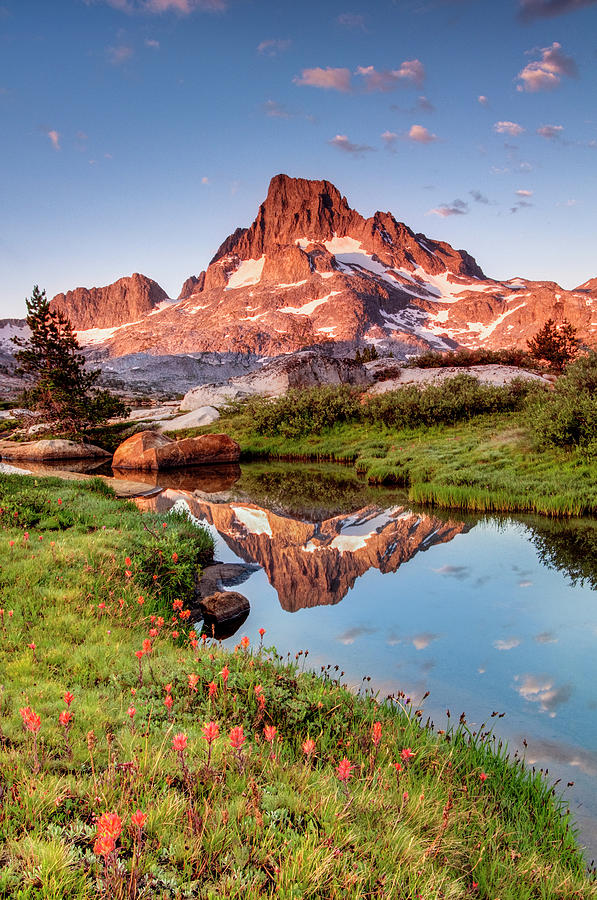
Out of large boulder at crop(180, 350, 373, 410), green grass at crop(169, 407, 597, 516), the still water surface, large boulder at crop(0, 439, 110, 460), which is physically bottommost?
the still water surface

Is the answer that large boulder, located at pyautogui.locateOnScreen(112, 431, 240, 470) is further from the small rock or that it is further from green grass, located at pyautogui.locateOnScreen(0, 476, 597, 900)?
green grass, located at pyautogui.locateOnScreen(0, 476, 597, 900)

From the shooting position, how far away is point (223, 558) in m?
14.5

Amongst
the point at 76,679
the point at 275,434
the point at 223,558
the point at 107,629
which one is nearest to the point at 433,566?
the point at 223,558

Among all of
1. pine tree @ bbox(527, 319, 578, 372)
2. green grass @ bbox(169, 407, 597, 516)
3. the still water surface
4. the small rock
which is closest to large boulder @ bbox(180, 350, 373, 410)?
green grass @ bbox(169, 407, 597, 516)

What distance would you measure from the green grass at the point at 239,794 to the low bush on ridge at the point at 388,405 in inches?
1084

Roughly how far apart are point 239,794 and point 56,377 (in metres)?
40.8

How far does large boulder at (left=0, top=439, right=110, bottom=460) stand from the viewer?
36.9 meters

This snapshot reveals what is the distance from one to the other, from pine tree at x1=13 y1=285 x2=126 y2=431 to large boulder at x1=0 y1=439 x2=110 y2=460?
262 centimetres

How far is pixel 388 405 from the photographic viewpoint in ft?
115

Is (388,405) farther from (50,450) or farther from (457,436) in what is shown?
(50,450)

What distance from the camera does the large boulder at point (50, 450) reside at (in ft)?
121

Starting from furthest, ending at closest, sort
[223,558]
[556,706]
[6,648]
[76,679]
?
[223,558] < [556,706] < [6,648] < [76,679]

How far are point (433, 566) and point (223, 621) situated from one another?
581 cm

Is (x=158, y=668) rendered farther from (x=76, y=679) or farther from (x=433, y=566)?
(x=433, y=566)
